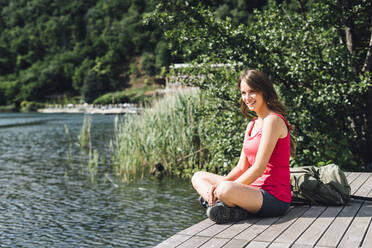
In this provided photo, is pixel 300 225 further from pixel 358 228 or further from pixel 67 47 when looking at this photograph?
pixel 67 47

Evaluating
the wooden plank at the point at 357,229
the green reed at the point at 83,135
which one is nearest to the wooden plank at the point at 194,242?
the wooden plank at the point at 357,229

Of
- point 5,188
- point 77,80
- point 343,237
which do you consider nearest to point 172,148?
point 5,188

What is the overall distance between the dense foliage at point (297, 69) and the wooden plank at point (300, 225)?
8.94 feet

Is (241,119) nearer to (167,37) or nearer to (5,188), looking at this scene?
(167,37)

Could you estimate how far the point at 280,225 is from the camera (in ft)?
9.55

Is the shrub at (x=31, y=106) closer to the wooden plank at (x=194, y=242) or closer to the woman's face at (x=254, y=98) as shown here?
the woman's face at (x=254, y=98)

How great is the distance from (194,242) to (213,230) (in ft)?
0.94

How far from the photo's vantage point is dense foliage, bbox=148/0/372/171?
19.6 ft

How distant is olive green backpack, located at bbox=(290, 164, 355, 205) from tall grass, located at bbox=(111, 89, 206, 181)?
437cm

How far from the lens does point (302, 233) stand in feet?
8.86

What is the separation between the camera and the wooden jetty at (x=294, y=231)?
2.52m

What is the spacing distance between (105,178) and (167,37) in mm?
3850

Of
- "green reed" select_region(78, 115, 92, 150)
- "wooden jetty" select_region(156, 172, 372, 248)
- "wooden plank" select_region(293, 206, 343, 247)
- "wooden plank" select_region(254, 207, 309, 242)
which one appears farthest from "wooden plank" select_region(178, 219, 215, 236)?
"green reed" select_region(78, 115, 92, 150)

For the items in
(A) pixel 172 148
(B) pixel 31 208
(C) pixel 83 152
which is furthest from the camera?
(C) pixel 83 152
